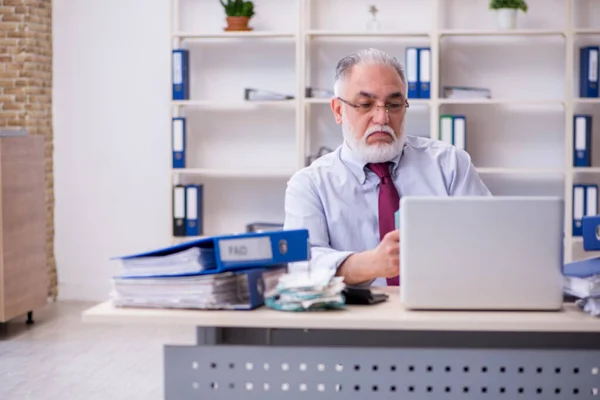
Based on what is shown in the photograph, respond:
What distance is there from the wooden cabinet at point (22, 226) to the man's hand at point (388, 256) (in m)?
3.23

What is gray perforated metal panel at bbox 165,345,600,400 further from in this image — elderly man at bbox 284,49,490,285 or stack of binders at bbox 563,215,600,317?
elderly man at bbox 284,49,490,285

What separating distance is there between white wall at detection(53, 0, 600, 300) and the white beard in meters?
3.00

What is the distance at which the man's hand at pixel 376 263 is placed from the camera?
2205 millimetres

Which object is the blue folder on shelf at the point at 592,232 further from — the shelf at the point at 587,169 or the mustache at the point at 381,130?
the shelf at the point at 587,169

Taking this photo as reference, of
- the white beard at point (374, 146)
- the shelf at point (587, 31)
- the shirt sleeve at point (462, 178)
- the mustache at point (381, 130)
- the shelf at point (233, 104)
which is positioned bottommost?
the shirt sleeve at point (462, 178)

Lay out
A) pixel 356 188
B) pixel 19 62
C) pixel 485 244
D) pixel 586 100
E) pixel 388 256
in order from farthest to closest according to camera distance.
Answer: pixel 19 62 → pixel 586 100 → pixel 356 188 → pixel 388 256 → pixel 485 244

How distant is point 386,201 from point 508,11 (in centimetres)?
311

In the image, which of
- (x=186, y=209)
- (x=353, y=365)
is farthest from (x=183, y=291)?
(x=186, y=209)

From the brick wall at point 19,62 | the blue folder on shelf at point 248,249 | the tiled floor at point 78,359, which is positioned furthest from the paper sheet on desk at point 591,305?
the brick wall at point 19,62

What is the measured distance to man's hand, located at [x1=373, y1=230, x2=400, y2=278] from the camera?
7.23ft

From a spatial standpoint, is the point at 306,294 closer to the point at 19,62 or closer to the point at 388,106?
the point at 388,106

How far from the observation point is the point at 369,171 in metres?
2.89

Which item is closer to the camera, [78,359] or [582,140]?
[78,359]

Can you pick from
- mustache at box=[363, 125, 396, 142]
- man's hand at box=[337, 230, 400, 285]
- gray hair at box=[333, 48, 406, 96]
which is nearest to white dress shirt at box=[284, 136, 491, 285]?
mustache at box=[363, 125, 396, 142]
